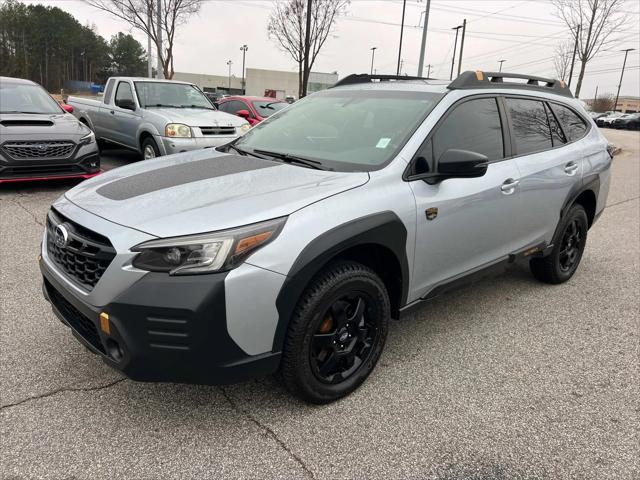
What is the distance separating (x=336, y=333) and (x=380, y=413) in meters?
0.49

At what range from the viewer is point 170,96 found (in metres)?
9.00

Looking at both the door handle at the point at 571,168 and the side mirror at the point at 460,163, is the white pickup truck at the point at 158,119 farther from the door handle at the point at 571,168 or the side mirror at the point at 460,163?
the side mirror at the point at 460,163

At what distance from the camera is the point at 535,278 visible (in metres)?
4.69

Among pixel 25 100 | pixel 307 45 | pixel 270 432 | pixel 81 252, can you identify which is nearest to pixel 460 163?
pixel 270 432

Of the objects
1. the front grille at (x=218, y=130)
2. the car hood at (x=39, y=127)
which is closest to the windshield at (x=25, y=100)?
the car hood at (x=39, y=127)

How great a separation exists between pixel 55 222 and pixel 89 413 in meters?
1.01

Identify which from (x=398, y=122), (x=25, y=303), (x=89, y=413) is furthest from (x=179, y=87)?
(x=89, y=413)

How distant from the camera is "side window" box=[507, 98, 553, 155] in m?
3.70

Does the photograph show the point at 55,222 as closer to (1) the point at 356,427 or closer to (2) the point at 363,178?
(2) the point at 363,178

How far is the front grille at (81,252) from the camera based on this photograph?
87.0 inches

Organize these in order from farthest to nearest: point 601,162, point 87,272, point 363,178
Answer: point 601,162 < point 363,178 < point 87,272

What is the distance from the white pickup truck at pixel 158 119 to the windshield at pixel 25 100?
121 cm

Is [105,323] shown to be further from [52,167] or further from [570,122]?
[52,167]

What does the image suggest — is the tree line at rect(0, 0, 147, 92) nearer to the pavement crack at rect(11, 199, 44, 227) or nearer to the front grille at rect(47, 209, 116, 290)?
the pavement crack at rect(11, 199, 44, 227)
